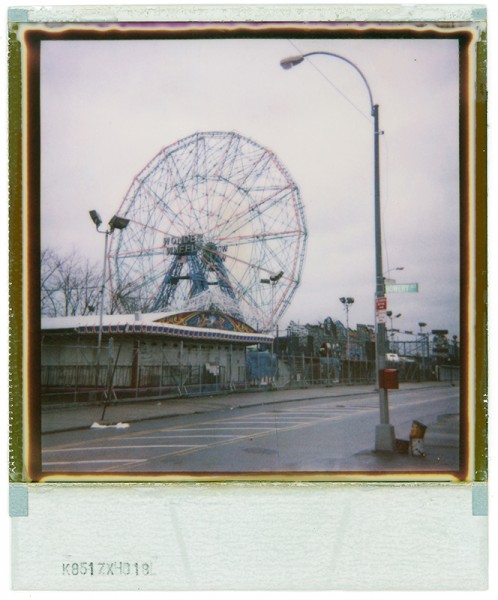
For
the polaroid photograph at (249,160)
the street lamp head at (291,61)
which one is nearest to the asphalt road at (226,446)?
the polaroid photograph at (249,160)

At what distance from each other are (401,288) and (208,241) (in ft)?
18.3

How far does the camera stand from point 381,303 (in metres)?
10.8

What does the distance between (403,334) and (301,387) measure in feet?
41.9

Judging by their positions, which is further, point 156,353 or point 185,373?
point 185,373

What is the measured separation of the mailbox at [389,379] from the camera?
1098 centimetres

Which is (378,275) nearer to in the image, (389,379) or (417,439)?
(389,379)

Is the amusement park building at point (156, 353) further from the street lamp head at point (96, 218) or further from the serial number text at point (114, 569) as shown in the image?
the serial number text at point (114, 569)

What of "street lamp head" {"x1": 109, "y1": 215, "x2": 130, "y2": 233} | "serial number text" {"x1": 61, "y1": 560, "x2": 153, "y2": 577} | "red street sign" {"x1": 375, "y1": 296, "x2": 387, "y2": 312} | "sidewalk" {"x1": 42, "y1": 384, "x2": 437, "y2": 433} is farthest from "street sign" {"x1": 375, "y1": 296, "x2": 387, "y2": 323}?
"serial number text" {"x1": 61, "y1": 560, "x2": 153, "y2": 577}

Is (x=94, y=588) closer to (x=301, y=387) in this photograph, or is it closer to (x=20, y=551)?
(x=20, y=551)

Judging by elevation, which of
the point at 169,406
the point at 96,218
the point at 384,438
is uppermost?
the point at 96,218

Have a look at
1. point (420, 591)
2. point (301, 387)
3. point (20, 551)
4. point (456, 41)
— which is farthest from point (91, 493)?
point (301, 387)

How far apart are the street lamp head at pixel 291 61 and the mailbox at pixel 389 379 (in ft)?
18.1

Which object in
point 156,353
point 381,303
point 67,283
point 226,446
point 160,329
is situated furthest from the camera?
point 156,353

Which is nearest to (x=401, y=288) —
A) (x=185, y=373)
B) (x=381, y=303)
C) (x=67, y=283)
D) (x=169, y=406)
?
(x=381, y=303)
